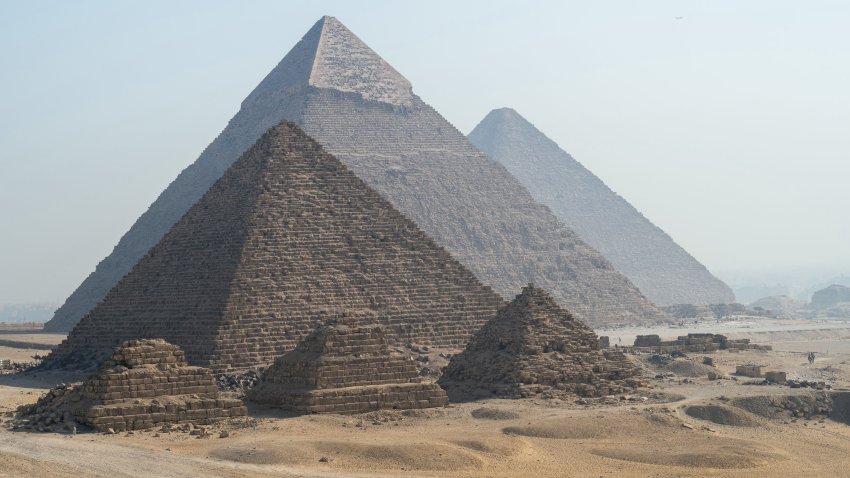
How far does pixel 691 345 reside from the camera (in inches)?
2056

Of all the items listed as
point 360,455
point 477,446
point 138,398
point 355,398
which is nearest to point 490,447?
point 477,446

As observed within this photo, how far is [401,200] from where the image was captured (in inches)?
3450

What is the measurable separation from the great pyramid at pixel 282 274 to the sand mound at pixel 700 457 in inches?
616

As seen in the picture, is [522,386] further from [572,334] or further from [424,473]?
[424,473]

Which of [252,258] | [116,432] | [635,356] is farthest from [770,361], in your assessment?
[116,432]

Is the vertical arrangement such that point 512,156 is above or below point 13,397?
above

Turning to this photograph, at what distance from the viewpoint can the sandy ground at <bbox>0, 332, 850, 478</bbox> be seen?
23.1 metres

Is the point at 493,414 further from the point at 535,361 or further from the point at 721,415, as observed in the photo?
the point at 721,415

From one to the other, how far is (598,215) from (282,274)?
3460 inches

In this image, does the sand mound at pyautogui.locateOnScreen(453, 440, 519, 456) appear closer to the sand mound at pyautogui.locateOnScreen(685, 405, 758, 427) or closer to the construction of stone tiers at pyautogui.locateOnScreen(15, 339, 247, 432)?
the construction of stone tiers at pyautogui.locateOnScreen(15, 339, 247, 432)

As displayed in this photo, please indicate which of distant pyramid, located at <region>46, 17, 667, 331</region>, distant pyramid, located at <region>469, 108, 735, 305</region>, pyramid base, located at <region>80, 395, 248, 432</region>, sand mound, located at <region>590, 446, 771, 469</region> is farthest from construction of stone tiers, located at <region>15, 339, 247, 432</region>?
distant pyramid, located at <region>469, 108, 735, 305</region>

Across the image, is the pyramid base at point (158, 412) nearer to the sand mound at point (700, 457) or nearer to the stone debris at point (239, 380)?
the sand mound at point (700, 457)

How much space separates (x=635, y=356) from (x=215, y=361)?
1371cm

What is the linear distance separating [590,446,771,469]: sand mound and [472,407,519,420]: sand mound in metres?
3.79
